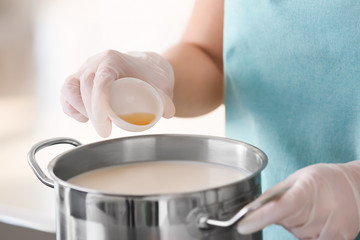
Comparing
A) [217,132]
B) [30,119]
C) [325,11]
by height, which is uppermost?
[325,11]

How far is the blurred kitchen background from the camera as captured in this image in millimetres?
2412

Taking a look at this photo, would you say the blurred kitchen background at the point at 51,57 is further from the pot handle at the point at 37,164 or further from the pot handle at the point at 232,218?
the pot handle at the point at 232,218

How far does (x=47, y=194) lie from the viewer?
277cm

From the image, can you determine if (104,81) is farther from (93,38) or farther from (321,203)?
(93,38)

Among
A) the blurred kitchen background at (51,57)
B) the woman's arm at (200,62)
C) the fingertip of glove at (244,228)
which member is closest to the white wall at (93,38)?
the blurred kitchen background at (51,57)

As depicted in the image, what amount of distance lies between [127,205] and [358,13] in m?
0.51

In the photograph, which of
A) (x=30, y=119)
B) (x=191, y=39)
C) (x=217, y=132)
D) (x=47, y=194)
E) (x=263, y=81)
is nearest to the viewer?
(x=263, y=81)

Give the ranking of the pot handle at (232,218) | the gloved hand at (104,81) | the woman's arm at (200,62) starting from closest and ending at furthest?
1. the pot handle at (232,218)
2. the gloved hand at (104,81)
3. the woman's arm at (200,62)

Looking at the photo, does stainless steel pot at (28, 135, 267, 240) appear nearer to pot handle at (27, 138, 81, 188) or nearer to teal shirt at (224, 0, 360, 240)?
pot handle at (27, 138, 81, 188)

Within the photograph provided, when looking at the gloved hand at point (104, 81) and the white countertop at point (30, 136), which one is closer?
the gloved hand at point (104, 81)

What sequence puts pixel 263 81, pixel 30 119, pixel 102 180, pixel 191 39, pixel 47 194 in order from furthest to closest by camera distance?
1. pixel 30 119
2. pixel 47 194
3. pixel 191 39
4. pixel 263 81
5. pixel 102 180

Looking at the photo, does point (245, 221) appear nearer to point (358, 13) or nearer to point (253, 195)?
point (253, 195)

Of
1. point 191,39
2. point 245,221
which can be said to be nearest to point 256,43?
point 191,39

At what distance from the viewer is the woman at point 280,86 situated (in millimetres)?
602
